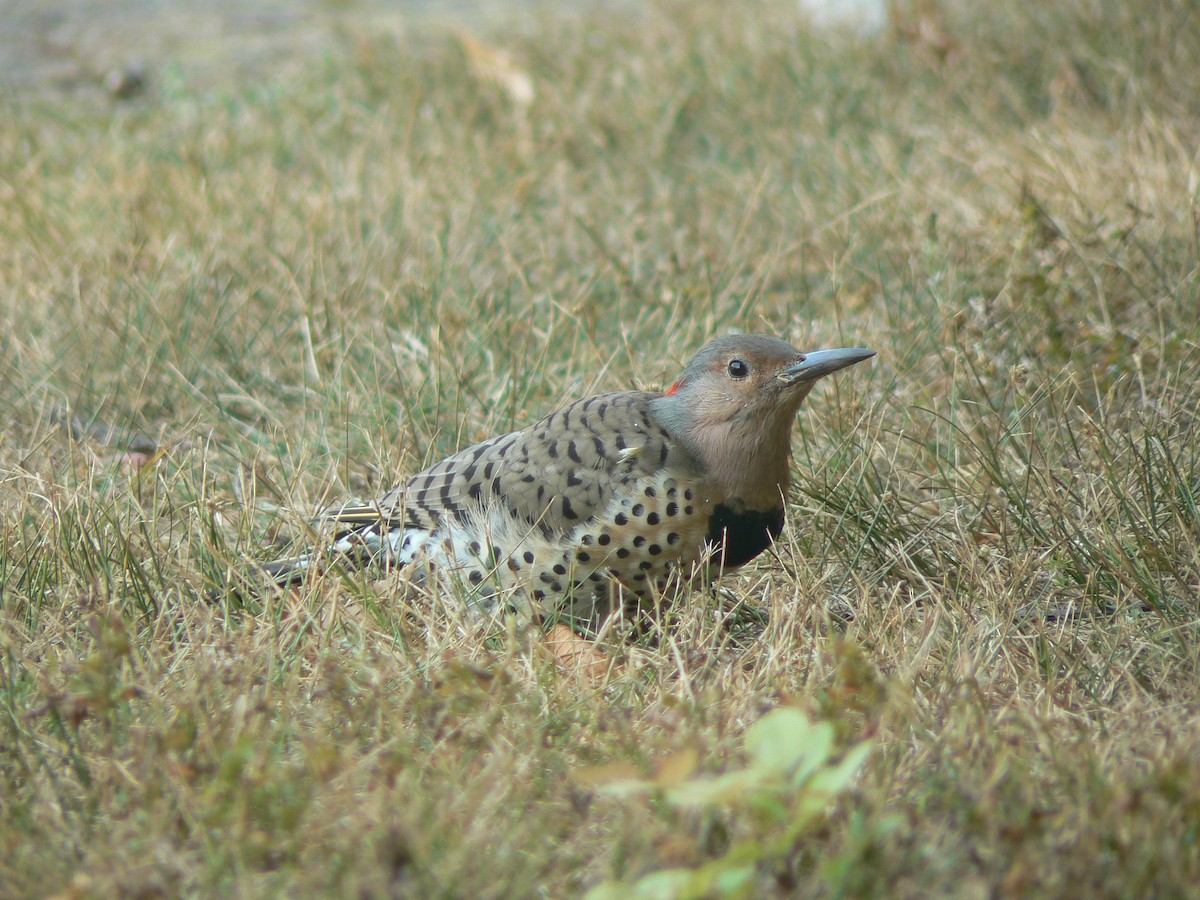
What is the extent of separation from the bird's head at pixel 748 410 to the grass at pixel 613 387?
0.24 m

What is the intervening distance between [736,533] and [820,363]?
44cm

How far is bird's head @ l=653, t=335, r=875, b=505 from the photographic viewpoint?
10.5 feet

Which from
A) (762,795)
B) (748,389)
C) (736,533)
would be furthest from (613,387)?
(762,795)

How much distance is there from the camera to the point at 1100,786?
2164 millimetres

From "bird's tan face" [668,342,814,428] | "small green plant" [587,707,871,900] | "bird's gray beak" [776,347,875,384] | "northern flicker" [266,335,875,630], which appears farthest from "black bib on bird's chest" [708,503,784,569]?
"small green plant" [587,707,871,900]

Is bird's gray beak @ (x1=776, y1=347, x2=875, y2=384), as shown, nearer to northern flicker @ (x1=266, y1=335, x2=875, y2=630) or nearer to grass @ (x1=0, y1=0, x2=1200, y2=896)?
northern flicker @ (x1=266, y1=335, x2=875, y2=630)

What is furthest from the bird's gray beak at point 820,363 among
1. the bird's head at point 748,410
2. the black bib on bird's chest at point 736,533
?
the black bib on bird's chest at point 736,533

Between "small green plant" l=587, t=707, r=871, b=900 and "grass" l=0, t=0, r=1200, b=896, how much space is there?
2.2 inches

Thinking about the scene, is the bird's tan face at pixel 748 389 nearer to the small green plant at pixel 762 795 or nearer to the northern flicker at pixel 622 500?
the northern flicker at pixel 622 500

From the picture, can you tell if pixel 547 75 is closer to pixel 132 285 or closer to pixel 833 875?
pixel 132 285

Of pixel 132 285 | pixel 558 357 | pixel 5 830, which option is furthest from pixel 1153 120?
pixel 5 830

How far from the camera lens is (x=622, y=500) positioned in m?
3.16

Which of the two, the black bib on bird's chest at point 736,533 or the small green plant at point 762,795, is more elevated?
the small green plant at point 762,795

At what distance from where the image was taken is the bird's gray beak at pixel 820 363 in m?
3.14
